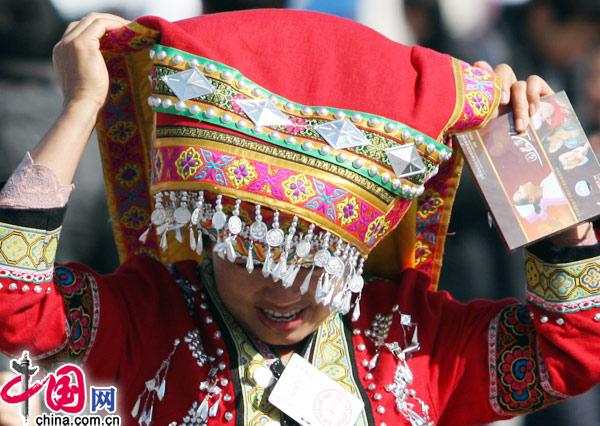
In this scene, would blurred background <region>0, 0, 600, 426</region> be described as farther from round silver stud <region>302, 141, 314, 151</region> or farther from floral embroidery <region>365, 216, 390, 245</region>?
round silver stud <region>302, 141, 314, 151</region>

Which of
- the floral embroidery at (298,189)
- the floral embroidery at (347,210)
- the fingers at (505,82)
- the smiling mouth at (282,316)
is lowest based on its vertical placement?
the smiling mouth at (282,316)

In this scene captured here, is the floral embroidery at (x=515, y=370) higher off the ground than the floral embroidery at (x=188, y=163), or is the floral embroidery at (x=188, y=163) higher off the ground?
the floral embroidery at (x=188, y=163)

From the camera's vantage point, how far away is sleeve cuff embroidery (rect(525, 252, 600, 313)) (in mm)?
2174

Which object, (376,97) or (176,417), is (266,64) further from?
(176,417)

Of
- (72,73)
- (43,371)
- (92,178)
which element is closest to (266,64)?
(72,73)

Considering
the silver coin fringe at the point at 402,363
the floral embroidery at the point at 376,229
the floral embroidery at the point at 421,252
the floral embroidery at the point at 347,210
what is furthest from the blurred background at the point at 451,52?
the floral embroidery at the point at 347,210

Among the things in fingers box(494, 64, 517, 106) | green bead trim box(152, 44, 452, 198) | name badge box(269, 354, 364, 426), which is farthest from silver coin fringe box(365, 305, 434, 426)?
fingers box(494, 64, 517, 106)

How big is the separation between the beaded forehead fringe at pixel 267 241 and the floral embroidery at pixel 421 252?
0.40 meters

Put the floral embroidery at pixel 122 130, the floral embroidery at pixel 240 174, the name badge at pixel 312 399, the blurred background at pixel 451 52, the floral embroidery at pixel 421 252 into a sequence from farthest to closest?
the blurred background at pixel 451 52
the floral embroidery at pixel 421 252
the floral embroidery at pixel 122 130
the name badge at pixel 312 399
the floral embroidery at pixel 240 174

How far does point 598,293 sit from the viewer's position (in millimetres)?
2188

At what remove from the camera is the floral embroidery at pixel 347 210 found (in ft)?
6.46

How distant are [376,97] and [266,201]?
1.03 ft

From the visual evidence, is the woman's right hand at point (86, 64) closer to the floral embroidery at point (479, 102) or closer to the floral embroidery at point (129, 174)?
the floral embroidery at point (129, 174)

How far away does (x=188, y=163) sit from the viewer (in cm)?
195
